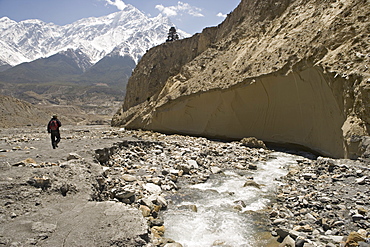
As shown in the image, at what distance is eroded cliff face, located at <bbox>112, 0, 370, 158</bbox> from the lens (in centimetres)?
960

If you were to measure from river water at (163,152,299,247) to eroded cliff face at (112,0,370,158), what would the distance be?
3882mm

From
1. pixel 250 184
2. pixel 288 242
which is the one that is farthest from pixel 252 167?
pixel 288 242

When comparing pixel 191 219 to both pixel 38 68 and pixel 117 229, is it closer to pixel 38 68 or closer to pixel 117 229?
pixel 117 229

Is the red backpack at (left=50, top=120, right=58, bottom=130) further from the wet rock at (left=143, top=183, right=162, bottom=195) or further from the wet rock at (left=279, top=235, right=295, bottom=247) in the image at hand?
the wet rock at (left=279, top=235, right=295, bottom=247)

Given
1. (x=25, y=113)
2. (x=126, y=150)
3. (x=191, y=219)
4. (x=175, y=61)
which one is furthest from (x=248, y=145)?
(x=25, y=113)

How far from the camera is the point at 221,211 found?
5.79 m

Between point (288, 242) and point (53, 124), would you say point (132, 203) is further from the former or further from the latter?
point (53, 124)

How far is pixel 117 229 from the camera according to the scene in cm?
364

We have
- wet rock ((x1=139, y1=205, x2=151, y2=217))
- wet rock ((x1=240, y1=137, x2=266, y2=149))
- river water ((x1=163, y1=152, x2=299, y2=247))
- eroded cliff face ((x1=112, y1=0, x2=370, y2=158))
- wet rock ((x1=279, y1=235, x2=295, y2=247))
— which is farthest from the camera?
wet rock ((x1=240, y1=137, x2=266, y2=149))

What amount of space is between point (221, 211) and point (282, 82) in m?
9.78

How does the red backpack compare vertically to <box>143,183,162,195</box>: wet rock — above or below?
above

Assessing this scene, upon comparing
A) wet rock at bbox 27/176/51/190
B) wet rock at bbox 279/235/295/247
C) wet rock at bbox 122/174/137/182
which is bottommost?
wet rock at bbox 279/235/295/247

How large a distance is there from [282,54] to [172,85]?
10.3 meters

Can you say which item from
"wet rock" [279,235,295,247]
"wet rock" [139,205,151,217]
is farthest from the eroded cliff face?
"wet rock" [139,205,151,217]
